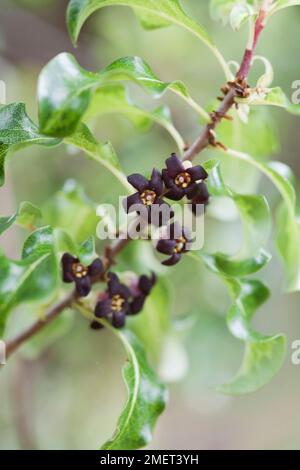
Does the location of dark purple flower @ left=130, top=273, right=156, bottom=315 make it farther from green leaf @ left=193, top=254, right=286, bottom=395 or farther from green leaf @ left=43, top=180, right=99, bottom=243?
green leaf @ left=43, top=180, right=99, bottom=243

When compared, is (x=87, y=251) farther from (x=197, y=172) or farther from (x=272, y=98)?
(x=272, y=98)

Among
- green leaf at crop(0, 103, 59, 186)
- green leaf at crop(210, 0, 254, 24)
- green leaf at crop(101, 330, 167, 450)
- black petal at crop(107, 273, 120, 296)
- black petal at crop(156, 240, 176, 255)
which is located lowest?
green leaf at crop(101, 330, 167, 450)

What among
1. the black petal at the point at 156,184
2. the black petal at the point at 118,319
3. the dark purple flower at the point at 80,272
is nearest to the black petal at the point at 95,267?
the dark purple flower at the point at 80,272

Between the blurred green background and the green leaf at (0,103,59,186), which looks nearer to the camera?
the green leaf at (0,103,59,186)

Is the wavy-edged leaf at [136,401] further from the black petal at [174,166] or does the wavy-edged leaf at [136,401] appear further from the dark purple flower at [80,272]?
the black petal at [174,166]

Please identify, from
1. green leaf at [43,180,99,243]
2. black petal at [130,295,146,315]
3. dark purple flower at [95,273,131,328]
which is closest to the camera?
dark purple flower at [95,273,131,328]

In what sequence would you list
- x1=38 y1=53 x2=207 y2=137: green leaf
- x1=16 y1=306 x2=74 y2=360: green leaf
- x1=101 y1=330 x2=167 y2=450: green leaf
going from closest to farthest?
x1=38 y1=53 x2=207 y2=137: green leaf < x1=101 y1=330 x2=167 y2=450: green leaf < x1=16 y1=306 x2=74 y2=360: green leaf

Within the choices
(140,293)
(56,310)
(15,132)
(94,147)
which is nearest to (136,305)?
(140,293)

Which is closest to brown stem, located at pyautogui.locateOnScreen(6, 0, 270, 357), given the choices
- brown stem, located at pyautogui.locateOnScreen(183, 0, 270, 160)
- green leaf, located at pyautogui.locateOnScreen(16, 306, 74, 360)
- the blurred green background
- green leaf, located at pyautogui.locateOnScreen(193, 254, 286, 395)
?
brown stem, located at pyautogui.locateOnScreen(183, 0, 270, 160)
